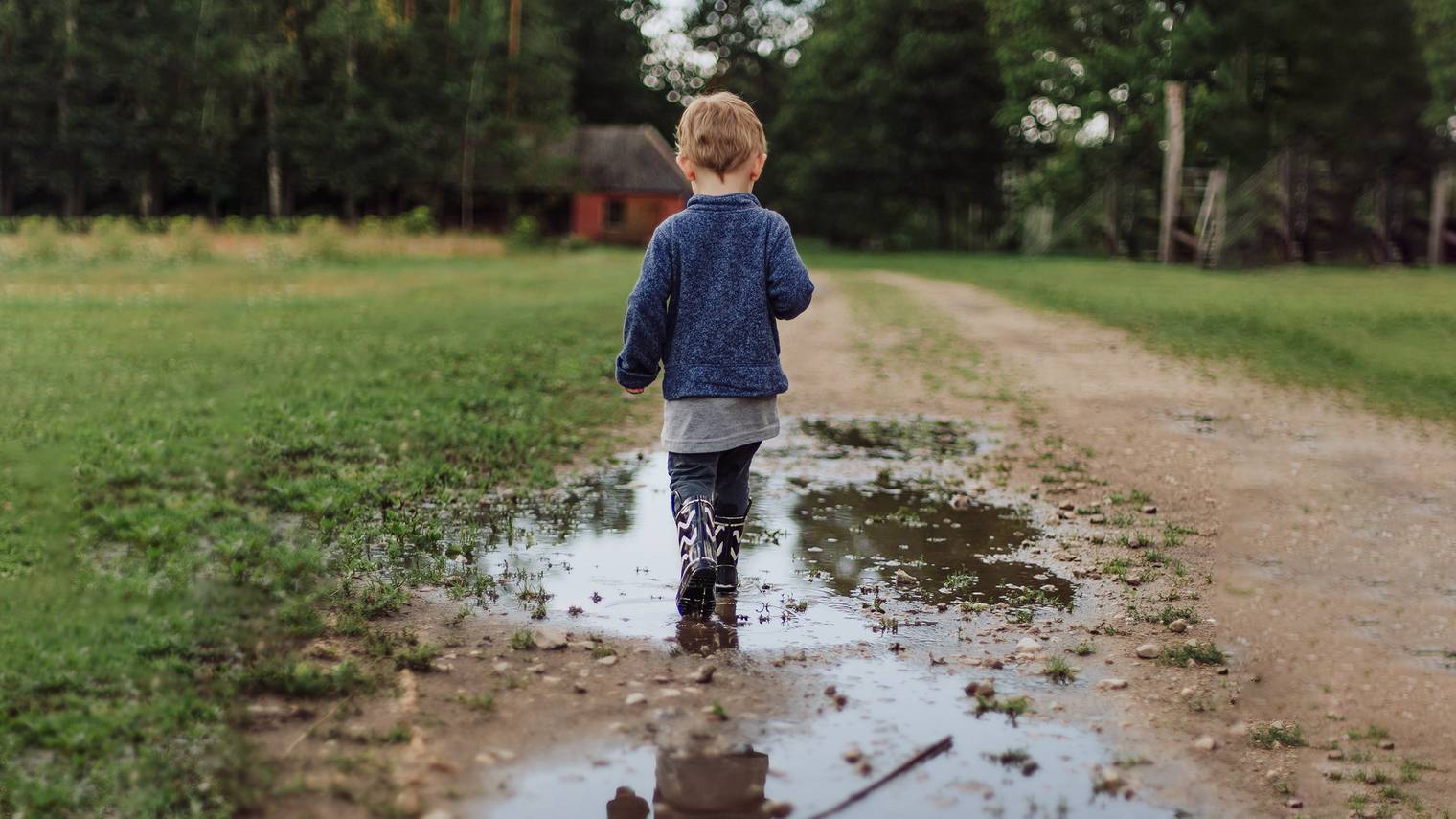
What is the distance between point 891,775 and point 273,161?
147 feet

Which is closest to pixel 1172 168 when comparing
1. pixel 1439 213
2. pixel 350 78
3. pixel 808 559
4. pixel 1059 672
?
pixel 1439 213

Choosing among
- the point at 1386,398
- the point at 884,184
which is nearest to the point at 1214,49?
the point at 884,184

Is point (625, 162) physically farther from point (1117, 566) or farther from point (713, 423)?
point (713, 423)

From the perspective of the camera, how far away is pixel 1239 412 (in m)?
10.2

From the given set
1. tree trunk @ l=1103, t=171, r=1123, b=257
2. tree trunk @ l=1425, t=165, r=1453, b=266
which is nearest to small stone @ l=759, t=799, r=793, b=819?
tree trunk @ l=1425, t=165, r=1453, b=266

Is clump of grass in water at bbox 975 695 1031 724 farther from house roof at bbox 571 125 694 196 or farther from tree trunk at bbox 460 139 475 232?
house roof at bbox 571 125 694 196

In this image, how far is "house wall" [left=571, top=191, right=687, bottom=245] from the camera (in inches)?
2192

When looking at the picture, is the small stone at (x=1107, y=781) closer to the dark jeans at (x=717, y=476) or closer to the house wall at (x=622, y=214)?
the dark jeans at (x=717, y=476)

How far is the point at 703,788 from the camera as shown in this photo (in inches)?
127

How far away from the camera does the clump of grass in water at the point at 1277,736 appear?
3.73 m

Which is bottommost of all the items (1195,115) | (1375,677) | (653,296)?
(1375,677)

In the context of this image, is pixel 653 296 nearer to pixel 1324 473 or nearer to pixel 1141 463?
pixel 1141 463

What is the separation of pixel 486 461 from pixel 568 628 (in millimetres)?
3177

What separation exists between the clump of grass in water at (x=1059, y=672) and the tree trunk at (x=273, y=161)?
43525 millimetres
